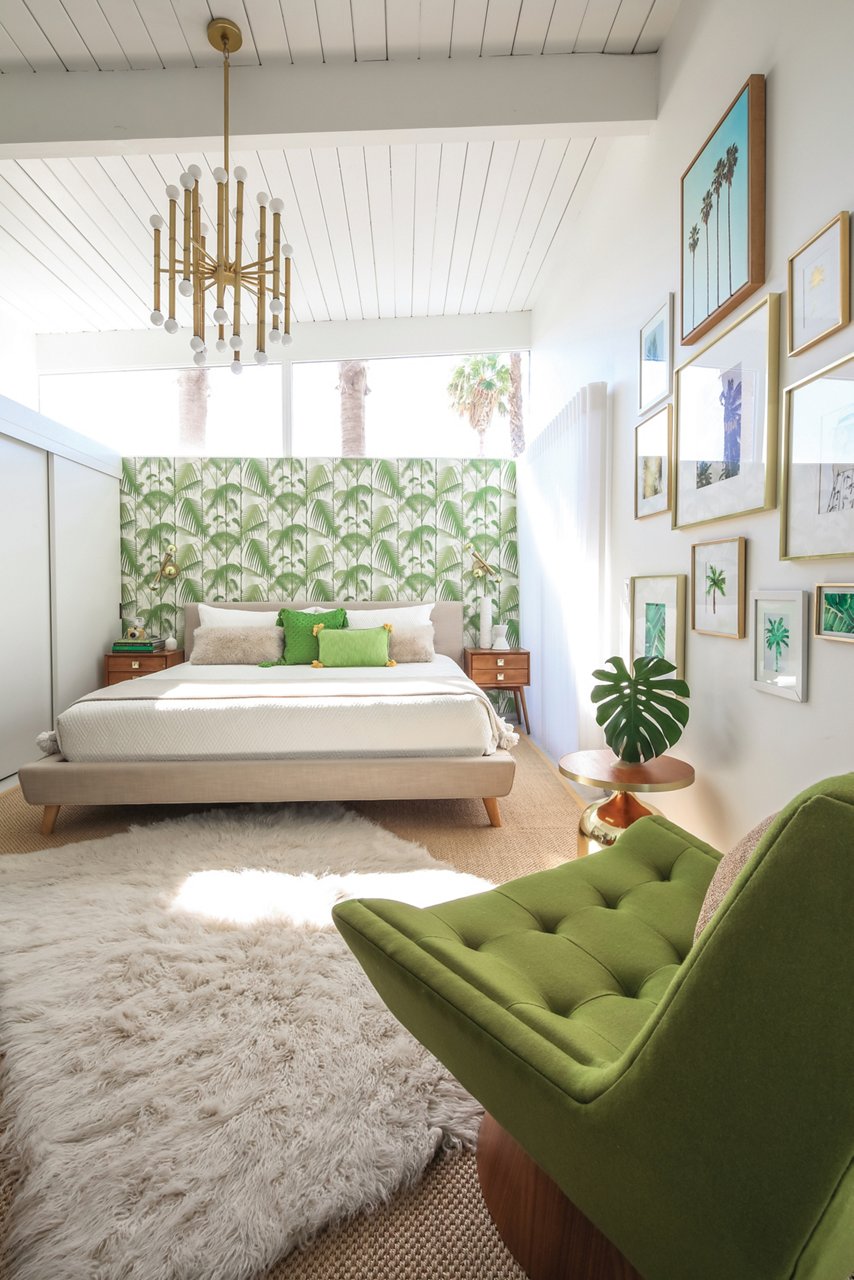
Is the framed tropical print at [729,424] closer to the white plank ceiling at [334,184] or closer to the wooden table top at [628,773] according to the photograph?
the wooden table top at [628,773]

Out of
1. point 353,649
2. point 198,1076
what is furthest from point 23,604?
point 198,1076

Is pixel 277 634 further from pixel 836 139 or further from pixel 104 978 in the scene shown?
pixel 836 139

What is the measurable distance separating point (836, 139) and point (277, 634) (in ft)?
12.0

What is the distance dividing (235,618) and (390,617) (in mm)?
1064

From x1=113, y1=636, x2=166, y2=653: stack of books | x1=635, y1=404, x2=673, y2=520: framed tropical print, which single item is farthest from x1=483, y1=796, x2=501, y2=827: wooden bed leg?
x1=113, y1=636, x2=166, y2=653: stack of books

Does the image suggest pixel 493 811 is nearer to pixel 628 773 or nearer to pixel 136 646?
pixel 628 773

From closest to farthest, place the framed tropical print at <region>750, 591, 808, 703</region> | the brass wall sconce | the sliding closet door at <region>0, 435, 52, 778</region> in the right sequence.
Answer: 1. the framed tropical print at <region>750, 591, 808, 703</region>
2. the sliding closet door at <region>0, 435, 52, 778</region>
3. the brass wall sconce

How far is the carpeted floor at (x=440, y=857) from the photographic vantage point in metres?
1.04

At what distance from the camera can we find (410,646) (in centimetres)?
434

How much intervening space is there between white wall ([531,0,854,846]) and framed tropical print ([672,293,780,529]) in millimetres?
57

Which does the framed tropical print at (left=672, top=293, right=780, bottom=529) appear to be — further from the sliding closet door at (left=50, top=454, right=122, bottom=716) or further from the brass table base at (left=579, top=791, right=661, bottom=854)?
the sliding closet door at (left=50, top=454, right=122, bottom=716)

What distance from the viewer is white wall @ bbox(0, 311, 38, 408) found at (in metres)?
4.55

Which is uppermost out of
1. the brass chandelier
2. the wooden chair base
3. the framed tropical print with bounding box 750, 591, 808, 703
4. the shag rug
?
the brass chandelier

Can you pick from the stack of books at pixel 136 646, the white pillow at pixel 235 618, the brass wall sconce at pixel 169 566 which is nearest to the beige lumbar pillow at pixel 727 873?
the white pillow at pixel 235 618
